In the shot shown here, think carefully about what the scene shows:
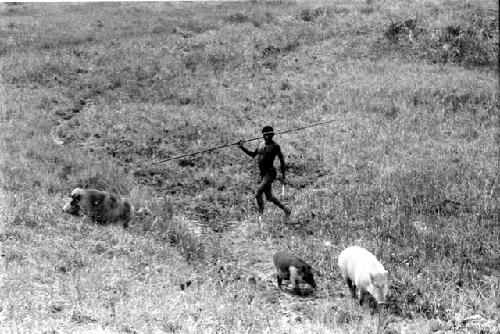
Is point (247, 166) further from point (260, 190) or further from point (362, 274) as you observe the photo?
point (362, 274)

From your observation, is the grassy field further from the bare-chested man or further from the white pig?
the bare-chested man

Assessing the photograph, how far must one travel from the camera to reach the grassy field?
26.1ft

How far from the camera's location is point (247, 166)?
15.9 meters

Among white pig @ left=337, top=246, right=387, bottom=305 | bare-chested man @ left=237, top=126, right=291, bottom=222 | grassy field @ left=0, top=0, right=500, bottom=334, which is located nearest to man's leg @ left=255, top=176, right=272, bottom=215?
bare-chested man @ left=237, top=126, right=291, bottom=222

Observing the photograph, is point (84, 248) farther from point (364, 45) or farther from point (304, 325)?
point (364, 45)

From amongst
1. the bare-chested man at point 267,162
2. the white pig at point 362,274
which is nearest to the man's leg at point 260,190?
the bare-chested man at point 267,162

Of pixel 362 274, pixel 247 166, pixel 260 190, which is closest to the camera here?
pixel 362 274

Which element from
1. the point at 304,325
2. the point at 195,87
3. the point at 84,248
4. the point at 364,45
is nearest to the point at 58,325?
the point at 84,248

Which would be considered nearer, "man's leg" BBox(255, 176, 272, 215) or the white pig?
the white pig

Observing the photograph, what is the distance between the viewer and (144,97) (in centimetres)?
2142

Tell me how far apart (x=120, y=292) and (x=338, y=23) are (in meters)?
26.1

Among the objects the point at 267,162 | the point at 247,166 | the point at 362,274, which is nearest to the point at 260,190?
the point at 267,162

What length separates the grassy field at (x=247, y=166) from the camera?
795cm

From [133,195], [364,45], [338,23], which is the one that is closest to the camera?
[133,195]
